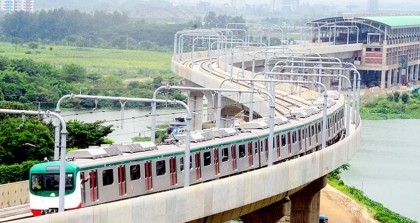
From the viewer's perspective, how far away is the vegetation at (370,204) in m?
38.1

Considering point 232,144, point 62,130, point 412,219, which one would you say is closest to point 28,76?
point 412,219

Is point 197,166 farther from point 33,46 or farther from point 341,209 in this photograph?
point 33,46

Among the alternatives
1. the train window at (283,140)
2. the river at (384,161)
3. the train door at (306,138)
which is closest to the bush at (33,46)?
the river at (384,161)

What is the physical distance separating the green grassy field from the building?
654 inches

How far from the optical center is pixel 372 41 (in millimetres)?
96938

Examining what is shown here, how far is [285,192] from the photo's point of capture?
24.0 m

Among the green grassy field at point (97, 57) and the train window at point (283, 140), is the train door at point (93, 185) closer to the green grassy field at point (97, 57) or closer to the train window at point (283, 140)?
the train window at point (283, 140)

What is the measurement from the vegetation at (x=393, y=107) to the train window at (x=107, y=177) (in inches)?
2333

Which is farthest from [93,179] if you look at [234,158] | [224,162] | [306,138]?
[306,138]

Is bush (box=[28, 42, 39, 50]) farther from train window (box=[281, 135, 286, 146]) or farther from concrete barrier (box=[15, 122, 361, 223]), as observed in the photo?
concrete barrier (box=[15, 122, 361, 223])

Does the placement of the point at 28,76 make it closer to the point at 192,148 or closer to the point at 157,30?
the point at 192,148

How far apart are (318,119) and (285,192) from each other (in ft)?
21.3

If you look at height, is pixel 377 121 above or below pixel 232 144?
below

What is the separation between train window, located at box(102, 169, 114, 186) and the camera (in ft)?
63.0
